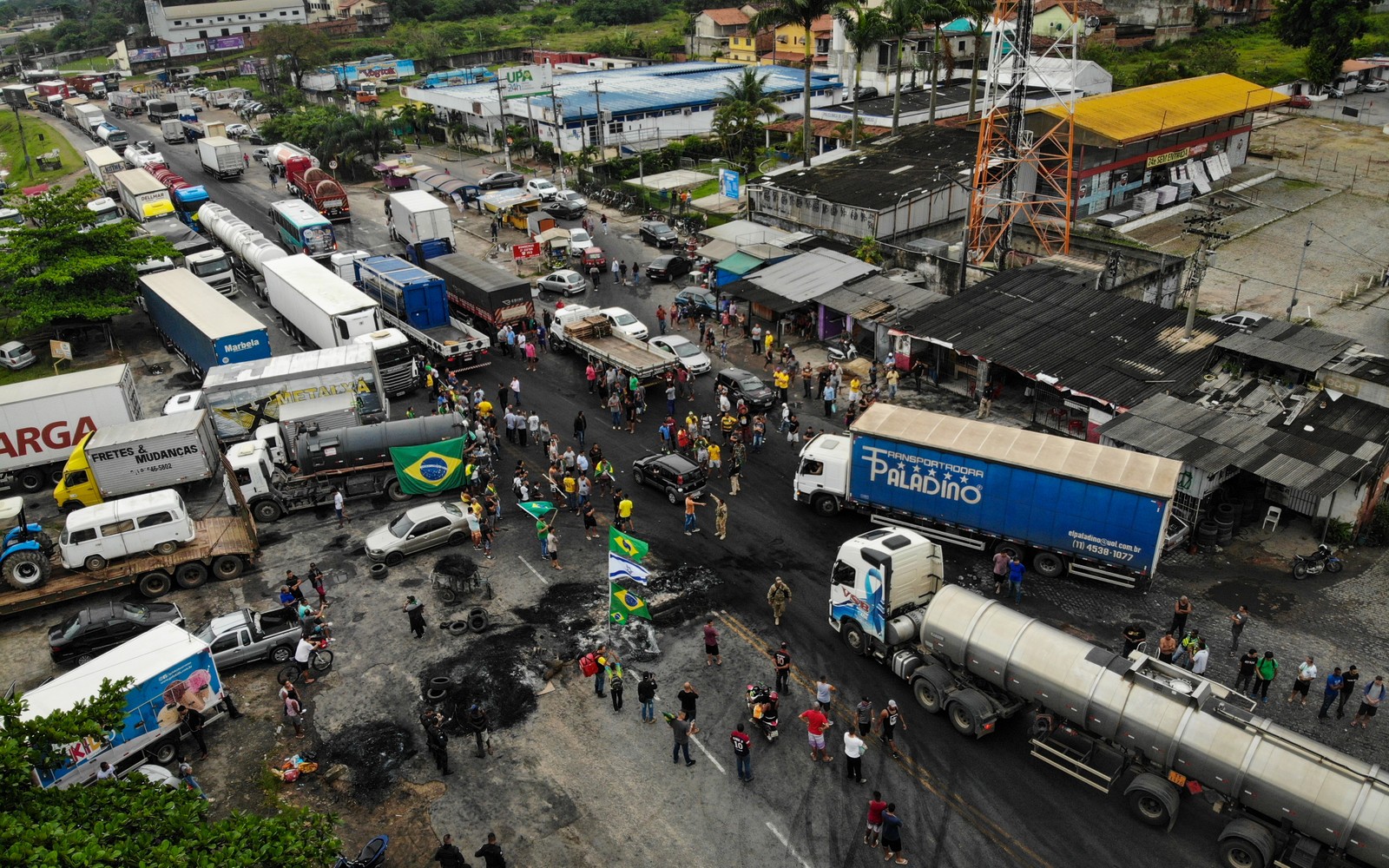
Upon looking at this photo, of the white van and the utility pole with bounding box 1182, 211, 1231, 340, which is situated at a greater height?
the utility pole with bounding box 1182, 211, 1231, 340

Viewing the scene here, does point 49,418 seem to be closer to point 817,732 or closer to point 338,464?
point 338,464

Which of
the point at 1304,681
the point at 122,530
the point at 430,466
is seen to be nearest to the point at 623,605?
the point at 430,466

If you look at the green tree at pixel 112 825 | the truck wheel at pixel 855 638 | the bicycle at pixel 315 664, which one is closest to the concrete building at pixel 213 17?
the bicycle at pixel 315 664

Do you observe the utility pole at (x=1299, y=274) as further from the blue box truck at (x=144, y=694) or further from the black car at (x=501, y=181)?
the black car at (x=501, y=181)

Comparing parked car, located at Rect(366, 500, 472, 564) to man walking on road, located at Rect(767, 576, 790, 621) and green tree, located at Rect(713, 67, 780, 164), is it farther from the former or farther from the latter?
green tree, located at Rect(713, 67, 780, 164)

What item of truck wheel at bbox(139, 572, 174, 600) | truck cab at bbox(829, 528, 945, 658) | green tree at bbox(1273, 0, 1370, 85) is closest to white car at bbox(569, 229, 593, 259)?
truck wheel at bbox(139, 572, 174, 600)
